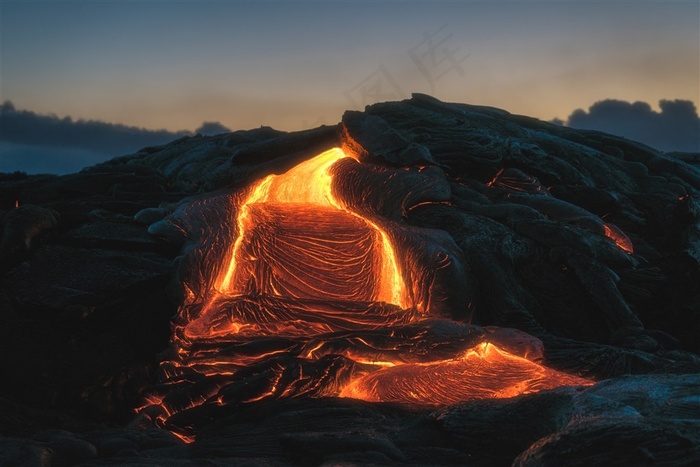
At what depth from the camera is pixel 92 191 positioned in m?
15.3

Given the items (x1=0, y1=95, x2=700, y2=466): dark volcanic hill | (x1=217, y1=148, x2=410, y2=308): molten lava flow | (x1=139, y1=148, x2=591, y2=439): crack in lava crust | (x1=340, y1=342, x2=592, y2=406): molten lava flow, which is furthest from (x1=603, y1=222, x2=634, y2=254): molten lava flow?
(x1=340, y1=342, x2=592, y2=406): molten lava flow

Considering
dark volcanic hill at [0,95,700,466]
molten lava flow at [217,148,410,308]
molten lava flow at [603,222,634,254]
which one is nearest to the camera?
dark volcanic hill at [0,95,700,466]

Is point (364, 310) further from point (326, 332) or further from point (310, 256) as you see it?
point (310, 256)

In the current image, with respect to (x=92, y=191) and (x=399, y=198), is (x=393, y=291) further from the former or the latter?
(x=92, y=191)

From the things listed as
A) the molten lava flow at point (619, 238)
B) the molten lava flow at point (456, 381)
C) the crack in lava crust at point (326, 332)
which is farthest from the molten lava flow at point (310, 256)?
the molten lava flow at point (619, 238)

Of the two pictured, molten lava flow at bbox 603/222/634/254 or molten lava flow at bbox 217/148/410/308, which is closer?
molten lava flow at bbox 217/148/410/308

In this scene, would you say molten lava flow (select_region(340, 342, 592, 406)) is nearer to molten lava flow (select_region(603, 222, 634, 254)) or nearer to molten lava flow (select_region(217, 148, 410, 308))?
molten lava flow (select_region(217, 148, 410, 308))

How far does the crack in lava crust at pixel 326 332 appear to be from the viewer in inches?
341

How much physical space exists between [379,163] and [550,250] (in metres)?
3.03

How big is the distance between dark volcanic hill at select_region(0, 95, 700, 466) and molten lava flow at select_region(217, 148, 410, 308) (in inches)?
1.3

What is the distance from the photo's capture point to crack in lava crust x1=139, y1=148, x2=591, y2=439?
8664 mm

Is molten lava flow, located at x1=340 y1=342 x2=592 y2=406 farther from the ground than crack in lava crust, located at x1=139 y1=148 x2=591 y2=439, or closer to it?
closer to it

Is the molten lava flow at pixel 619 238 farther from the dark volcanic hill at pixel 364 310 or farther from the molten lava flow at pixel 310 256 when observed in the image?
the molten lava flow at pixel 310 256

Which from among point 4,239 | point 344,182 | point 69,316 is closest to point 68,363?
point 69,316
